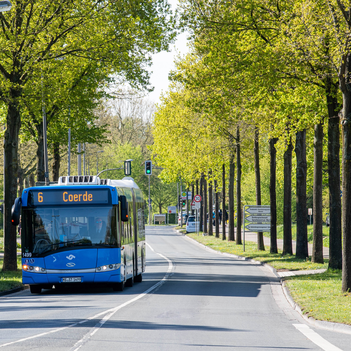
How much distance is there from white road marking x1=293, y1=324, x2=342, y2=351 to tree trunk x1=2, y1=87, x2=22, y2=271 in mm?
13036

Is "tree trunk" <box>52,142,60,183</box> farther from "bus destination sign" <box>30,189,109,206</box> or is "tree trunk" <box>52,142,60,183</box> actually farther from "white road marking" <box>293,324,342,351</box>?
"white road marking" <box>293,324,342,351</box>

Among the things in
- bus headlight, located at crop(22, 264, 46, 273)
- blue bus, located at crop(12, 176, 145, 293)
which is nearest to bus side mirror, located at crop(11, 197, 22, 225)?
blue bus, located at crop(12, 176, 145, 293)

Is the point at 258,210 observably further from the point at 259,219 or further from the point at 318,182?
the point at 318,182

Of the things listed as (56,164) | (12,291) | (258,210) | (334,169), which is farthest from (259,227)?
(12,291)

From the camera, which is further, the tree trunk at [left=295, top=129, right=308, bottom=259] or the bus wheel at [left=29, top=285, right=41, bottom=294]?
the tree trunk at [left=295, top=129, right=308, bottom=259]

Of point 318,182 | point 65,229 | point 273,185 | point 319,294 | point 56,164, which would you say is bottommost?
point 319,294

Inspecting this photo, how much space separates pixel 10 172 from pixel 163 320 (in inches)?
463

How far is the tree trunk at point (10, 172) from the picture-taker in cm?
2117

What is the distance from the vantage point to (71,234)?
52.8 feet

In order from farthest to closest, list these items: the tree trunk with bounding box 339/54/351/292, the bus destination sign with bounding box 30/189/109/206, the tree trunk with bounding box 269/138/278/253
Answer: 1. the tree trunk with bounding box 269/138/278/253
2. the bus destination sign with bounding box 30/189/109/206
3. the tree trunk with bounding box 339/54/351/292

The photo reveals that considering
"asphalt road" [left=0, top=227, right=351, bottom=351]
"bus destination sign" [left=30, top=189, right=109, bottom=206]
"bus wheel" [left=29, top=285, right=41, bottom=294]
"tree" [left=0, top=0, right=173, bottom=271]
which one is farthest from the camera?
"tree" [left=0, top=0, right=173, bottom=271]

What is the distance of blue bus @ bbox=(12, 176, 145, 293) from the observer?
16.0 meters

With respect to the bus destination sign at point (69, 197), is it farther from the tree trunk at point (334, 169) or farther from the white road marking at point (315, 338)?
the white road marking at point (315, 338)

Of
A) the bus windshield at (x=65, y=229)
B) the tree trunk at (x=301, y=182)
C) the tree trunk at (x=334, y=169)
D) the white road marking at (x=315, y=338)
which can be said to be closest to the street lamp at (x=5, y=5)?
the bus windshield at (x=65, y=229)
